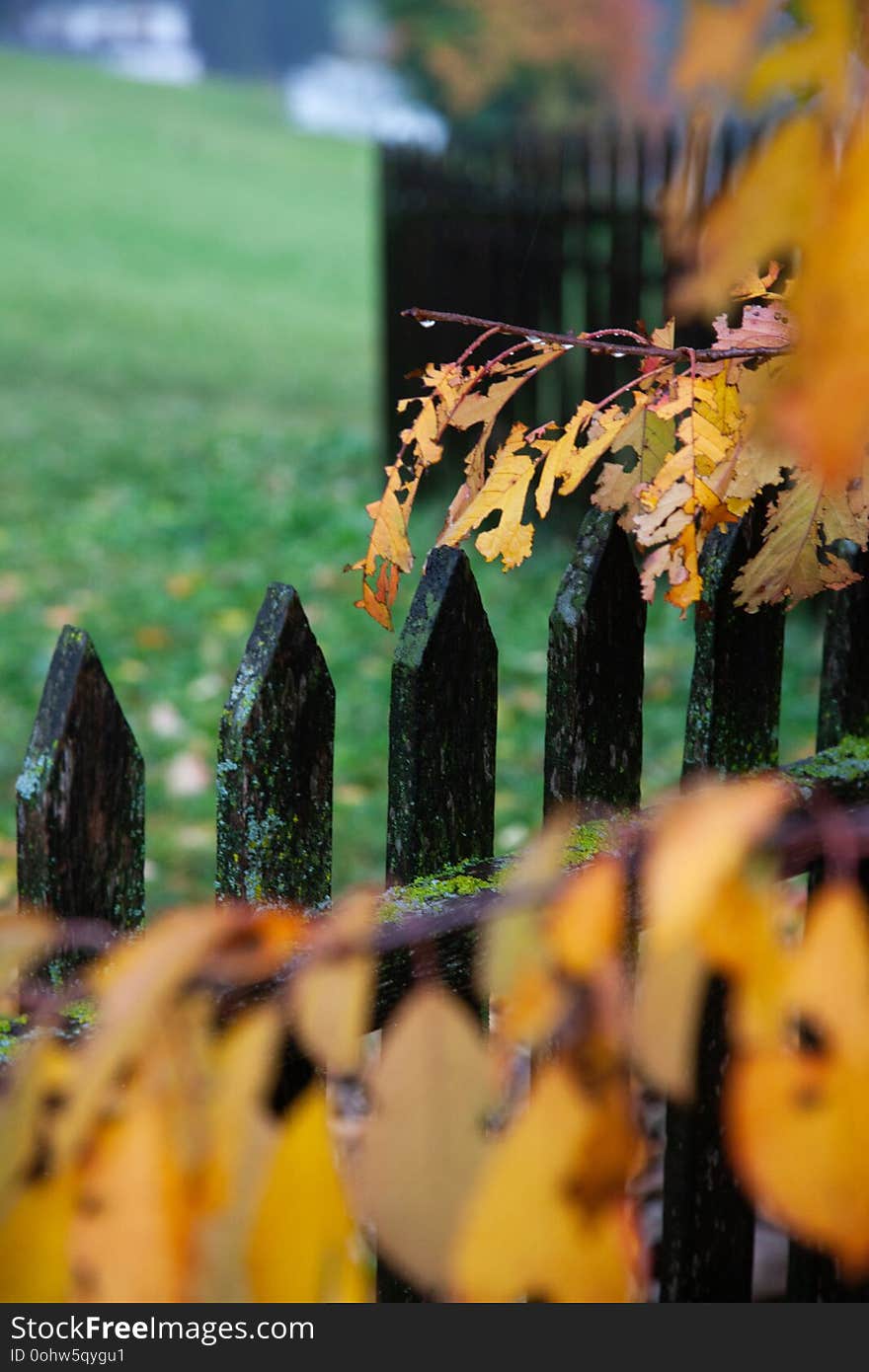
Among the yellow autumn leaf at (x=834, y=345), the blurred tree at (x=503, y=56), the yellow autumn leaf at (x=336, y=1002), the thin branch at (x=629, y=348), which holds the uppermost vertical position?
the blurred tree at (x=503, y=56)

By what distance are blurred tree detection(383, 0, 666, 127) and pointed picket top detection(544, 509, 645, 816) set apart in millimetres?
28370

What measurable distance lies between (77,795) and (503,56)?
102 feet

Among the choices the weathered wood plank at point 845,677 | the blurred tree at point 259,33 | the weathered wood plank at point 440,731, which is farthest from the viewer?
the blurred tree at point 259,33

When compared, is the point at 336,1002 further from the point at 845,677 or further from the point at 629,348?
the point at 845,677

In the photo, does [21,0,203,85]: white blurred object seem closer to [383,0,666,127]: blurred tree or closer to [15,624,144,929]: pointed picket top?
[383,0,666,127]: blurred tree

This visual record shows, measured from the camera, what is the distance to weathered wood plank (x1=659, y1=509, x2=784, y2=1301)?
139 cm

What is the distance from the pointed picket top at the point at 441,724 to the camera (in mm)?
1287

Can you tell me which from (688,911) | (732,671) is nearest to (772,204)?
(688,911)

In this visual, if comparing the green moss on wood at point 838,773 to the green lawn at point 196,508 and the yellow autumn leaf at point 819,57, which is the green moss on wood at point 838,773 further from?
the green lawn at point 196,508

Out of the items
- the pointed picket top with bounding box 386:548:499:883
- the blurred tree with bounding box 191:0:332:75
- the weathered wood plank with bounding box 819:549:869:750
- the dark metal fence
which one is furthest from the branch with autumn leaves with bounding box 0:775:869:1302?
the blurred tree with bounding box 191:0:332:75

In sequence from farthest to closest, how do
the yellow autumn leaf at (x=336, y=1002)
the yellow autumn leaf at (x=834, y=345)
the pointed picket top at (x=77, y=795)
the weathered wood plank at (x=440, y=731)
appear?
the weathered wood plank at (x=440, y=731)
the pointed picket top at (x=77, y=795)
the yellow autumn leaf at (x=336, y=1002)
the yellow autumn leaf at (x=834, y=345)

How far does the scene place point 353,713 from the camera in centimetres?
440

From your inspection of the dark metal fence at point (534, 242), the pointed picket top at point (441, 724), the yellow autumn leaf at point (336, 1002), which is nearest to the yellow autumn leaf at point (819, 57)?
→ the yellow autumn leaf at point (336, 1002)
